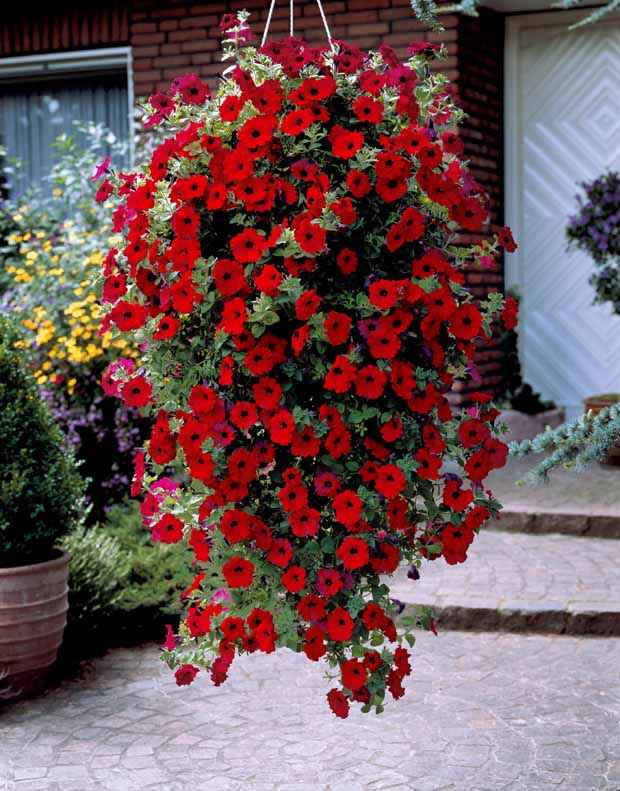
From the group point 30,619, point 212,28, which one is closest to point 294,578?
point 30,619

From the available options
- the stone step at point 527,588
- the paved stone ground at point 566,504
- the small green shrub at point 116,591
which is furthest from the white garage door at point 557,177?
the small green shrub at point 116,591

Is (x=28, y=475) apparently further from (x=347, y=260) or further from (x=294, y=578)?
(x=347, y=260)

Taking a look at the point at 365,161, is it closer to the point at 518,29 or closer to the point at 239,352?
the point at 239,352

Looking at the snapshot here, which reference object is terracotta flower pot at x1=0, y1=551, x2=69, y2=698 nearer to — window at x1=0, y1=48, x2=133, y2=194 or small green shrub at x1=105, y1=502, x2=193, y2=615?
small green shrub at x1=105, y1=502, x2=193, y2=615

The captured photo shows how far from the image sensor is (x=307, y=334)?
9.57 ft

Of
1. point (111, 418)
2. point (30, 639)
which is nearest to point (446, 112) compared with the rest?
point (30, 639)

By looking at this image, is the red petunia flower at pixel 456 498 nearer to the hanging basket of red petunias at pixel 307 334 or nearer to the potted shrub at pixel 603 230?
the hanging basket of red petunias at pixel 307 334

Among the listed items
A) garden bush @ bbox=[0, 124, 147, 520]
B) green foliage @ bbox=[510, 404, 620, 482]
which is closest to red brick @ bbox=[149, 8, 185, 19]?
garden bush @ bbox=[0, 124, 147, 520]

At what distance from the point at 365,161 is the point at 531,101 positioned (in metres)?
6.03

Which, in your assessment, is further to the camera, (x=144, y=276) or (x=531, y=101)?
(x=531, y=101)

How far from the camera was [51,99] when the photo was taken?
9.56 m

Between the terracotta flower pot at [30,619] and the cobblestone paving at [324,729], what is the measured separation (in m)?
0.13

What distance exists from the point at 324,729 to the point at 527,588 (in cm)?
160

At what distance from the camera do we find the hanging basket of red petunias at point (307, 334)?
293 cm
